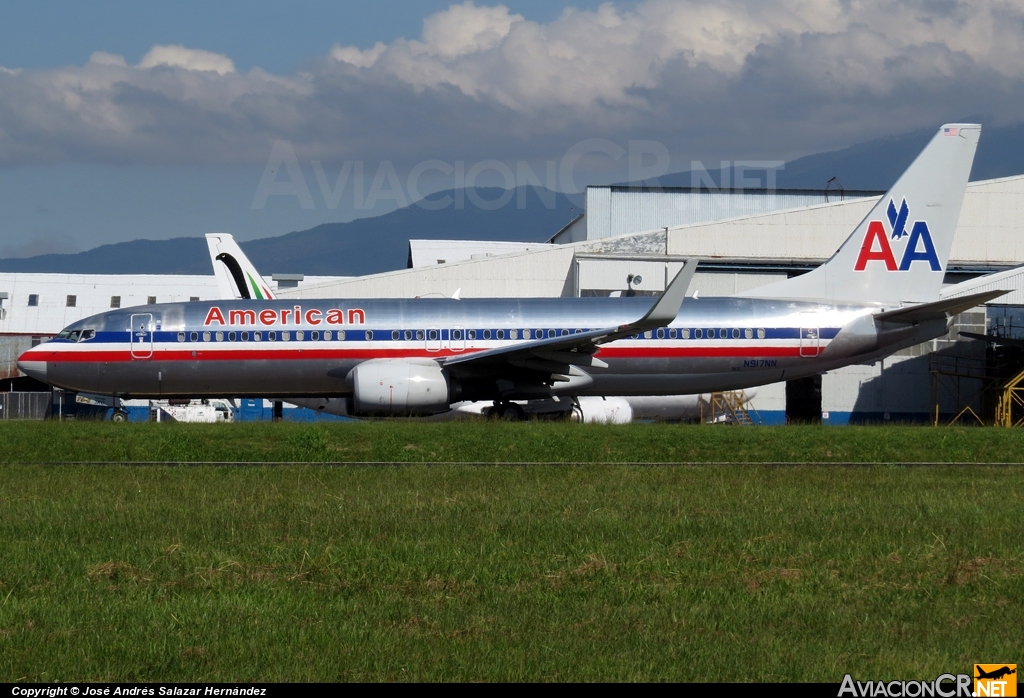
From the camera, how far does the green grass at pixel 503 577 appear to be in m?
8.30

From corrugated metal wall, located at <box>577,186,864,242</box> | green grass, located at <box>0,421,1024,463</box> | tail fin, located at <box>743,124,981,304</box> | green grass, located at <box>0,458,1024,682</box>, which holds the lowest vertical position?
green grass, located at <box>0,458,1024,682</box>

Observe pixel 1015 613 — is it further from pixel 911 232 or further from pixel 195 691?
pixel 911 232

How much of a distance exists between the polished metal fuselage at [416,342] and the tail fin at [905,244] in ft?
4.87

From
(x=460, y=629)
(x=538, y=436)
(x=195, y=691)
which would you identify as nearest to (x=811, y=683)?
(x=460, y=629)

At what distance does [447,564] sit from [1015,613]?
5360 mm

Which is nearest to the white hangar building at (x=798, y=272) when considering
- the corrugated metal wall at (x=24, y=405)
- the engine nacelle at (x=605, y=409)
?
the engine nacelle at (x=605, y=409)

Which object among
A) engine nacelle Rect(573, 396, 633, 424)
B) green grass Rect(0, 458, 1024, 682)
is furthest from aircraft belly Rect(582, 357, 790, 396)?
green grass Rect(0, 458, 1024, 682)

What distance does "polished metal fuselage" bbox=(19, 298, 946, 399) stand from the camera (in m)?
30.4

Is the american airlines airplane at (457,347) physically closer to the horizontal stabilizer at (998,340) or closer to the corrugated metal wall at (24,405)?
the horizontal stabilizer at (998,340)

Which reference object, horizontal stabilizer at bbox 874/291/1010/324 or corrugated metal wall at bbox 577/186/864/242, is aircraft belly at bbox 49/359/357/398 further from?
corrugated metal wall at bbox 577/186/864/242

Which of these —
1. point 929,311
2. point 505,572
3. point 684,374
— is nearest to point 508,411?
point 684,374

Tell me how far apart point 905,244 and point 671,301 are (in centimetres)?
1106

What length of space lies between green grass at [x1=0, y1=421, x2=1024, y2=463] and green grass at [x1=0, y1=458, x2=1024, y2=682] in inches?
169

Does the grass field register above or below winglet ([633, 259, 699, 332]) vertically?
below
